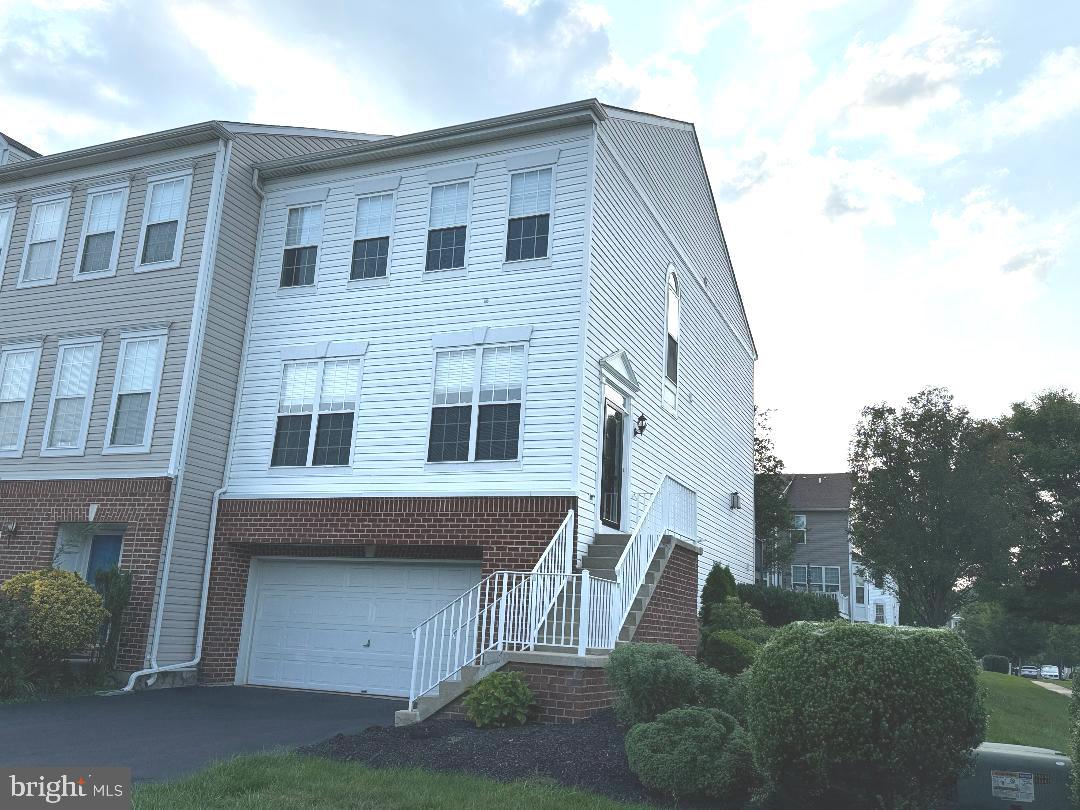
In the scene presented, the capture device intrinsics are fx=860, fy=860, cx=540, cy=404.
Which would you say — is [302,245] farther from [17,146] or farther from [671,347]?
[17,146]

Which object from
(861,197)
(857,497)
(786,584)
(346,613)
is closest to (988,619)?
(786,584)

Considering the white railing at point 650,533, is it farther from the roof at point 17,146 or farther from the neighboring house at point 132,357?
the roof at point 17,146

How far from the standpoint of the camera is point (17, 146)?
58.9 ft

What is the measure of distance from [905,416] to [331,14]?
21392mm

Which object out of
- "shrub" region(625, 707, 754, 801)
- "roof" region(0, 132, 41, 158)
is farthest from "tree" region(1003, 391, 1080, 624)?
"roof" region(0, 132, 41, 158)

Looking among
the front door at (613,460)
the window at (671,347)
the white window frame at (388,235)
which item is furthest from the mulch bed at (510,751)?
the window at (671,347)

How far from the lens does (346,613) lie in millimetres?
13609

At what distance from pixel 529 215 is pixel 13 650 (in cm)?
941

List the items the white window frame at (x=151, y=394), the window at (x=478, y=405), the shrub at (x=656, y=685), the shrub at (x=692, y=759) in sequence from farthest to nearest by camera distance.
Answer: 1. the white window frame at (x=151, y=394)
2. the window at (x=478, y=405)
3. the shrub at (x=656, y=685)
4. the shrub at (x=692, y=759)

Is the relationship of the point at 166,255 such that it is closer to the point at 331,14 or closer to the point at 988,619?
the point at 331,14

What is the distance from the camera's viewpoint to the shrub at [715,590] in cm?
1750

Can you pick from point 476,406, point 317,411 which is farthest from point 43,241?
point 476,406

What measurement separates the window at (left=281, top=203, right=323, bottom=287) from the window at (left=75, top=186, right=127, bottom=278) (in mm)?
3118

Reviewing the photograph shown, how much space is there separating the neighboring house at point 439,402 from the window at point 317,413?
0.12ft
